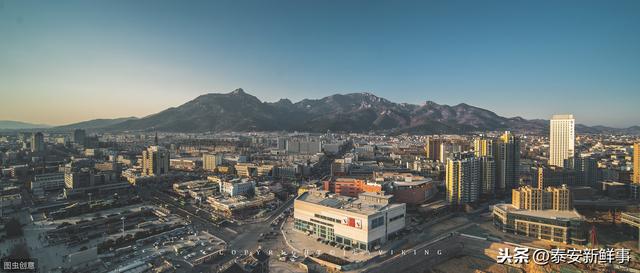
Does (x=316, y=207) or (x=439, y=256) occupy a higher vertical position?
(x=316, y=207)

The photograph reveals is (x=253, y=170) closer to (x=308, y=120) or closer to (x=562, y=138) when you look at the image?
(x=562, y=138)

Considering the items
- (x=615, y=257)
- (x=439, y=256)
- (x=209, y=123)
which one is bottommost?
(x=439, y=256)

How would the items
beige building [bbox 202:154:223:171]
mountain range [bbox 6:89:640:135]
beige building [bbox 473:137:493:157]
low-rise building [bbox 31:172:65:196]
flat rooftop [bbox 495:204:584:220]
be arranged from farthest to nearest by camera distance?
mountain range [bbox 6:89:640:135] < beige building [bbox 202:154:223:171] < beige building [bbox 473:137:493:157] < low-rise building [bbox 31:172:65:196] < flat rooftop [bbox 495:204:584:220]

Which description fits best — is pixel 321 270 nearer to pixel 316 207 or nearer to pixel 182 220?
pixel 316 207

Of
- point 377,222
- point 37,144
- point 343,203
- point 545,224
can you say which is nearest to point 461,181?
point 545,224

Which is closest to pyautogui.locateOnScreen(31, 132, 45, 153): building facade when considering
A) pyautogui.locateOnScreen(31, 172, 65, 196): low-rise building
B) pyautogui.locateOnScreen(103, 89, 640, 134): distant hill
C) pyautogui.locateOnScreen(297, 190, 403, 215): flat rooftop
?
pyautogui.locateOnScreen(31, 172, 65, 196): low-rise building

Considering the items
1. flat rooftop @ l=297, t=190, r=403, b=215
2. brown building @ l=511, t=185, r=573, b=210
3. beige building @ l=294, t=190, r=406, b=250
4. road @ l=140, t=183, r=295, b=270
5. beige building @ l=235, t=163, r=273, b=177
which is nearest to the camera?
beige building @ l=294, t=190, r=406, b=250

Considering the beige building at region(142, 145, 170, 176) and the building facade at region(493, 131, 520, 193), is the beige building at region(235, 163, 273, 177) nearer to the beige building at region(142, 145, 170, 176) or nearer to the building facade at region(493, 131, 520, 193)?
the beige building at region(142, 145, 170, 176)

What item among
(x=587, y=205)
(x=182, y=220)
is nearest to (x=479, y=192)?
(x=587, y=205)
